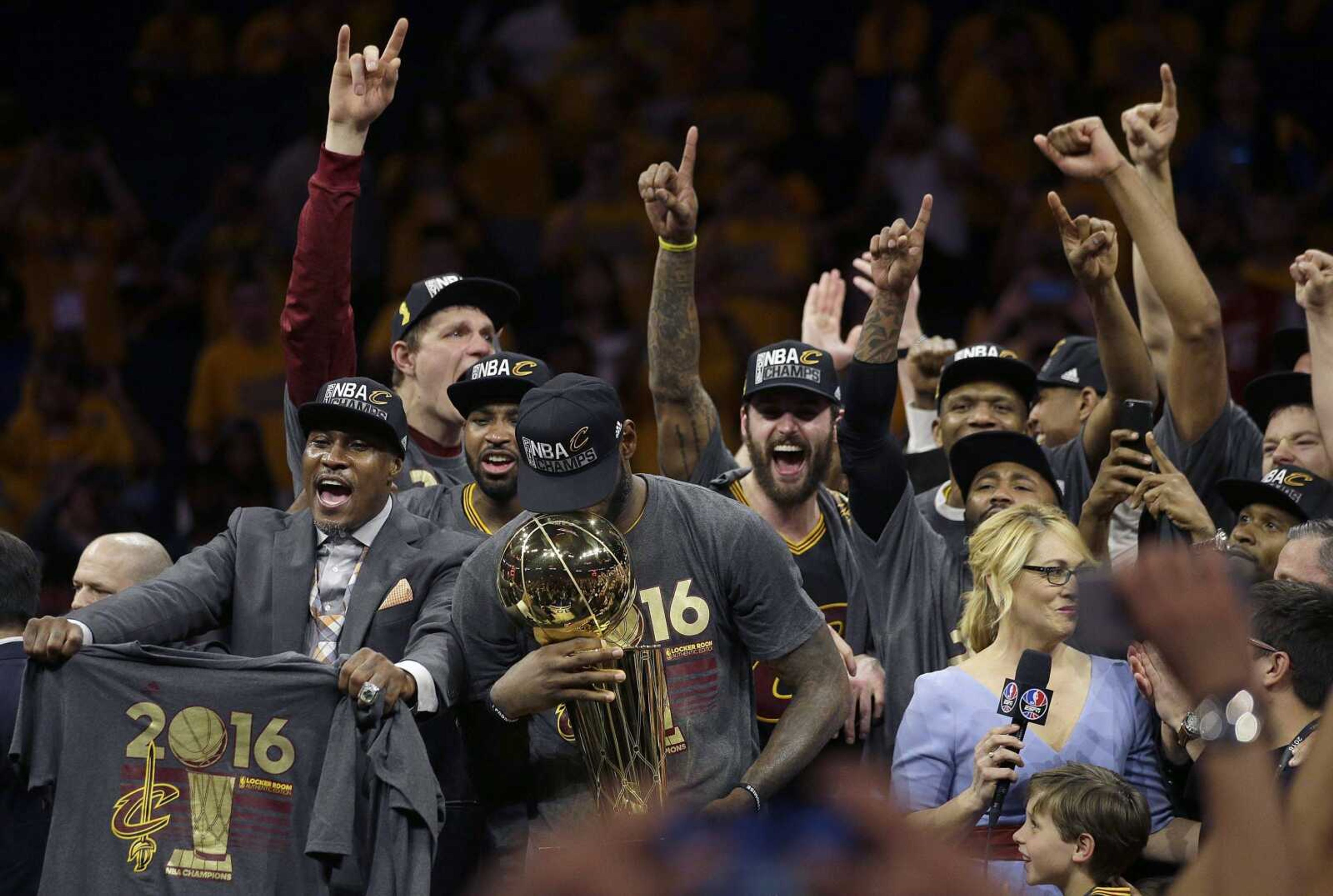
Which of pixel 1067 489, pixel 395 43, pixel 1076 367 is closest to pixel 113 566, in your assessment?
pixel 395 43

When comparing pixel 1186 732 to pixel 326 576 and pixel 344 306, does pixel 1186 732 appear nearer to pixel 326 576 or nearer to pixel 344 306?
pixel 326 576

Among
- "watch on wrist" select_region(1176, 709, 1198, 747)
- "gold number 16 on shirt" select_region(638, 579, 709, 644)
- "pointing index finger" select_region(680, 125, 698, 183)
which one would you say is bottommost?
"watch on wrist" select_region(1176, 709, 1198, 747)

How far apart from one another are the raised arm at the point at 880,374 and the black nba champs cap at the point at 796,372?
1.04 ft

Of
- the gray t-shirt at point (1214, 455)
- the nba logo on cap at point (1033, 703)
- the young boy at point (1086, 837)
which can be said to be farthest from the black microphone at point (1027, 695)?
the gray t-shirt at point (1214, 455)

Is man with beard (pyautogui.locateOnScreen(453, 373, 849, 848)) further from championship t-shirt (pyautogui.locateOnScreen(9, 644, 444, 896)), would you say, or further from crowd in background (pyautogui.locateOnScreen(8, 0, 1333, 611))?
crowd in background (pyautogui.locateOnScreen(8, 0, 1333, 611))

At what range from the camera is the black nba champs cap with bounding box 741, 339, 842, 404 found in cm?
502

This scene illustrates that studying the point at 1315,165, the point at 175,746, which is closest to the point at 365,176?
the point at 1315,165

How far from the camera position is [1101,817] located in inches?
154

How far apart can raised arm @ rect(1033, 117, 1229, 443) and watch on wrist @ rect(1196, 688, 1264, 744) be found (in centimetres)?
295

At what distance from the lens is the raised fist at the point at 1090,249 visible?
5066 millimetres

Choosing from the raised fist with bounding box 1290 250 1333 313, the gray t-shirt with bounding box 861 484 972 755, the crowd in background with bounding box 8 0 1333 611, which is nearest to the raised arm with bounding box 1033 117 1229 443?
the raised fist with bounding box 1290 250 1333 313

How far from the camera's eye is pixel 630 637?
3.79 meters

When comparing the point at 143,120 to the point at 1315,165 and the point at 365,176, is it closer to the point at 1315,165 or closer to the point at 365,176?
the point at 365,176

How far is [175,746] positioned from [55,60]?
8.20 m
